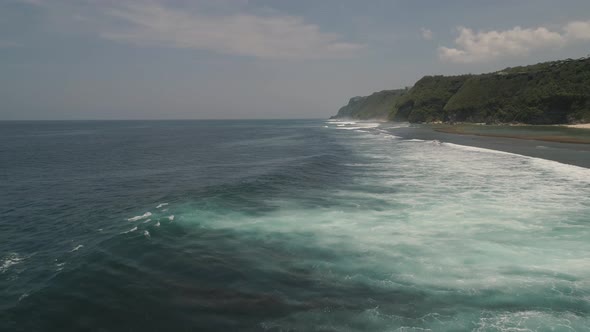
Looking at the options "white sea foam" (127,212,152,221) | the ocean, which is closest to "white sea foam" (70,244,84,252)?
the ocean

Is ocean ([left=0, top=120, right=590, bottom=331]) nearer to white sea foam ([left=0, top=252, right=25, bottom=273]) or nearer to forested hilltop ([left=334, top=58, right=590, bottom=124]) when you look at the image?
white sea foam ([left=0, top=252, right=25, bottom=273])

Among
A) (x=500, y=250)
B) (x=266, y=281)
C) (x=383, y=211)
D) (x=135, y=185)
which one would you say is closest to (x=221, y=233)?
(x=266, y=281)

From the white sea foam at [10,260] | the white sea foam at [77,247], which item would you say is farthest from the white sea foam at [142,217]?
the white sea foam at [10,260]

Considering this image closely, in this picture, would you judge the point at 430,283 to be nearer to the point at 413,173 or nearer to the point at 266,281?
the point at 266,281

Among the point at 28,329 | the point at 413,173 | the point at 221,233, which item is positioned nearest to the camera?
the point at 28,329

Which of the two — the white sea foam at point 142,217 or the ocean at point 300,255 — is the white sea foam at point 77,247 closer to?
the ocean at point 300,255

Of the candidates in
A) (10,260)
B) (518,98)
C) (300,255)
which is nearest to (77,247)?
(10,260)

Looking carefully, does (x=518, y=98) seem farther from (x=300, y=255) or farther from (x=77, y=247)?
(x=77, y=247)
